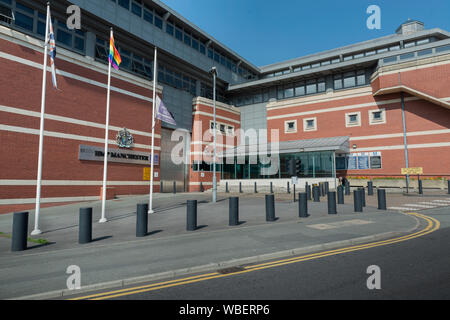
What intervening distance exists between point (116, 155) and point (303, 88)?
2542 centimetres

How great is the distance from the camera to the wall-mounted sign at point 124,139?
883 inches

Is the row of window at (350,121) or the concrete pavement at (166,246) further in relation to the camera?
the row of window at (350,121)

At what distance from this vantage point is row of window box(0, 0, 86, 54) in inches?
706

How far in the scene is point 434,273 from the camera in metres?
4.69

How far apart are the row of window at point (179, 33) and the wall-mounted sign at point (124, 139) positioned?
465 inches

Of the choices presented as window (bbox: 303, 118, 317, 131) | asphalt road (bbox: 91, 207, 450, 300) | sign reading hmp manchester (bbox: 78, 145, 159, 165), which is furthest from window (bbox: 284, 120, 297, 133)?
asphalt road (bbox: 91, 207, 450, 300)

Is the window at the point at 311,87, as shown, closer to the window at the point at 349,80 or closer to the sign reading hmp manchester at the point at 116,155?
the window at the point at 349,80

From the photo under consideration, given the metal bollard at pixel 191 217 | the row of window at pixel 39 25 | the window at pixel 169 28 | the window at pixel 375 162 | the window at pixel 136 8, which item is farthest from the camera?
the window at pixel 169 28

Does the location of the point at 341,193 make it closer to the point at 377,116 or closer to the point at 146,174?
the point at 146,174

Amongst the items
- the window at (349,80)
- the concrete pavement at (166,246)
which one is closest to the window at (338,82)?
the window at (349,80)

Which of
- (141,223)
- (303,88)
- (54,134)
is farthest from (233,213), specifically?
(303,88)
